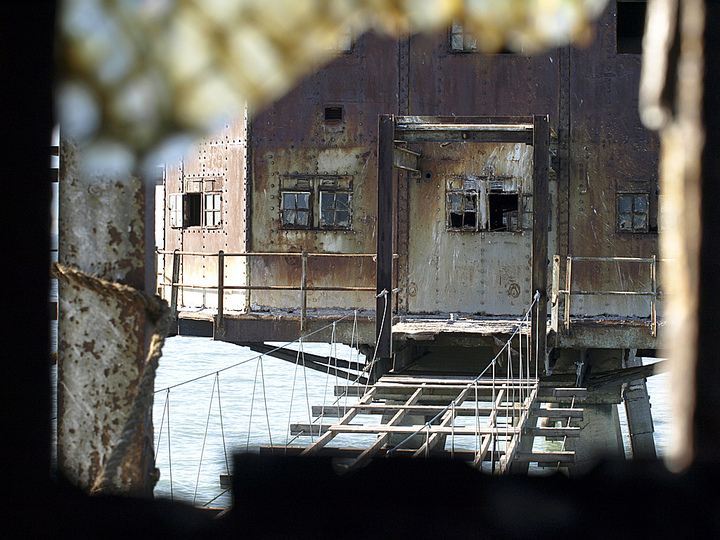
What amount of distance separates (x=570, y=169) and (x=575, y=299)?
86.7 inches

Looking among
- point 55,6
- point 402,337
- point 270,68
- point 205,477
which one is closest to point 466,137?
point 402,337

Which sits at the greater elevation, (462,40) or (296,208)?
(462,40)

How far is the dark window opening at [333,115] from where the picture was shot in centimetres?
1414

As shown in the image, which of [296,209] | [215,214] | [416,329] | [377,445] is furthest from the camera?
[215,214]

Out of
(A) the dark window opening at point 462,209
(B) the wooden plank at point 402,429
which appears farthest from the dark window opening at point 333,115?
(B) the wooden plank at point 402,429

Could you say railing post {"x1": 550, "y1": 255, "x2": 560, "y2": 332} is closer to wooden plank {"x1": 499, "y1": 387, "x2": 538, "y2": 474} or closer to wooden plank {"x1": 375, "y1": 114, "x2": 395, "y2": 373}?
wooden plank {"x1": 499, "y1": 387, "x2": 538, "y2": 474}

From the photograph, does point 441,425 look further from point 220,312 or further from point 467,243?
point 467,243

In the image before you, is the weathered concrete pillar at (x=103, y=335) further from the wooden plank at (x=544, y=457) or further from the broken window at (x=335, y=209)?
the broken window at (x=335, y=209)

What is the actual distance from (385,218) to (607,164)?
5.13 m

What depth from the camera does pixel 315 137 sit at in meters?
14.2

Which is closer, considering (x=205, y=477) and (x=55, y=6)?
(x=55, y=6)

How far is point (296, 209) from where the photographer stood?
1424 centimetres

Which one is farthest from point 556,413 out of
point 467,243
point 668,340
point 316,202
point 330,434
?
point 668,340

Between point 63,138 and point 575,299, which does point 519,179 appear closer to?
point 575,299
